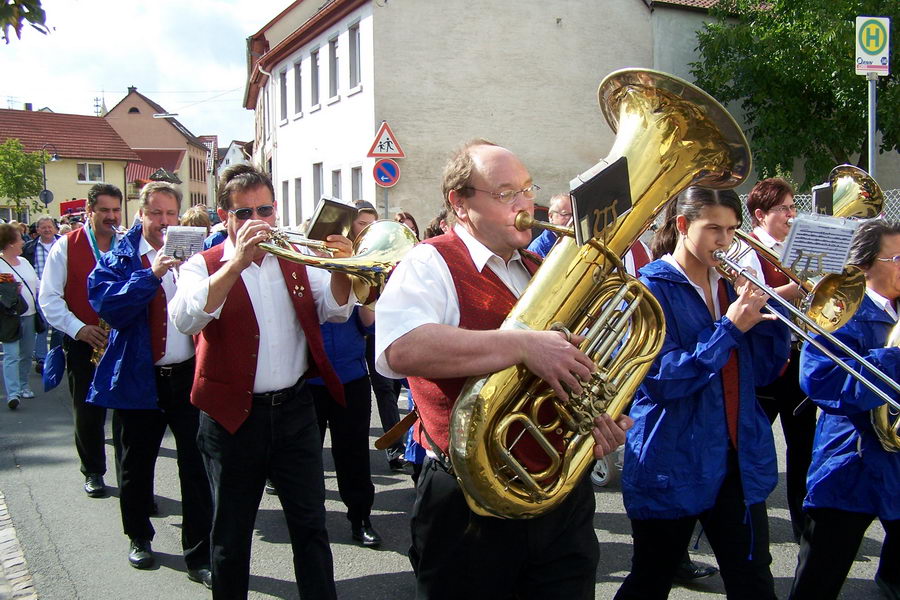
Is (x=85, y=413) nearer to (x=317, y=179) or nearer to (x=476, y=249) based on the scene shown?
(x=476, y=249)

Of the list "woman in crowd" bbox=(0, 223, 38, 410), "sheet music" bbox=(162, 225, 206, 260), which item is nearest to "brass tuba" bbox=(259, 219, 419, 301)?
"sheet music" bbox=(162, 225, 206, 260)

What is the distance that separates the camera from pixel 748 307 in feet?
9.23

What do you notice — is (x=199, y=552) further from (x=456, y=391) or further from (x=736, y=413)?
(x=736, y=413)

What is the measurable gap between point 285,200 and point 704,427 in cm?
2663

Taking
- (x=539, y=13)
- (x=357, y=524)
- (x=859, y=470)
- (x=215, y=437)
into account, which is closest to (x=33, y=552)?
(x=357, y=524)

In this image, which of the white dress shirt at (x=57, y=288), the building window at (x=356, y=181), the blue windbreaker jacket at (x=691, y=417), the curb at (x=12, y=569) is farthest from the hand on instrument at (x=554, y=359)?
the building window at (x=356, y=181)

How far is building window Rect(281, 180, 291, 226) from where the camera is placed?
90.6 ft

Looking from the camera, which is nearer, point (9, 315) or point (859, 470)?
point (859, 470)

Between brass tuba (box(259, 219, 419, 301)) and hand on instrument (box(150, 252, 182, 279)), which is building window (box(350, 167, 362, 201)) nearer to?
hand on instrument (box(150, 252, 182, 279))

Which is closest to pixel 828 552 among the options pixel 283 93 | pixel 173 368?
pixel 173 368

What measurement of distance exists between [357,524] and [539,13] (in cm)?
1782

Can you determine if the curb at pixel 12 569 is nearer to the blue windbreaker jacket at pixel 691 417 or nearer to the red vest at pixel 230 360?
the red vest at pixel 230 360

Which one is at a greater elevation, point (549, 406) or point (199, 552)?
point (549, 406)

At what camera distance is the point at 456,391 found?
7.55ft
